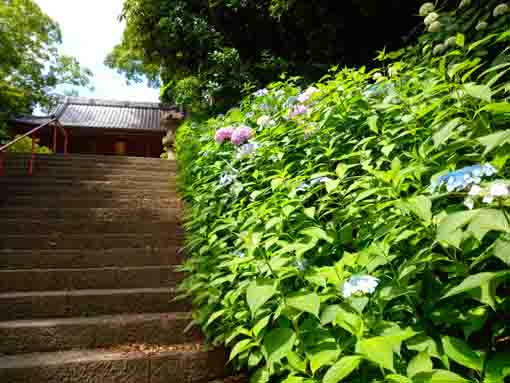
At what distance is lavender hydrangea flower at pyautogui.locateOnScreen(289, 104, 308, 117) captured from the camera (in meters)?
2.67

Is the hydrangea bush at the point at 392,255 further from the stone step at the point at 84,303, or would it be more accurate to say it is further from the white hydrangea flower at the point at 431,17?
the white hydrangea flower at the point at 431,17

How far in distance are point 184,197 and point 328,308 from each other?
323 cm

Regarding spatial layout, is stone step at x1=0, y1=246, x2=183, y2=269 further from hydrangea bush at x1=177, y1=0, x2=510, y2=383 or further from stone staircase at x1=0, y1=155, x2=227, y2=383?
hydrangea bush at x1=177, y1=0, x2=510, y2=383

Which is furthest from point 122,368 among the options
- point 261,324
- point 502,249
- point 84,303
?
point 502,249

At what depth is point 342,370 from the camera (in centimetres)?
100

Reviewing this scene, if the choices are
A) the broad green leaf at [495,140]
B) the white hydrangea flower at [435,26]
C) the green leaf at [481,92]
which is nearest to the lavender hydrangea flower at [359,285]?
the broad green leaf at [495,140]

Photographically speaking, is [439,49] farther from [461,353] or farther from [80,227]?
[80,227]

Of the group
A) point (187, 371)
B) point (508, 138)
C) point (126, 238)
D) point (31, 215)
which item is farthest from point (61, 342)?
point (508, 138)

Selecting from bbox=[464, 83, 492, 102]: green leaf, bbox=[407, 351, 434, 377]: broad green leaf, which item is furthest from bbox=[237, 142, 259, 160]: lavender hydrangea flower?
bbox=[407, 351, 434, 377]: broad green leaf

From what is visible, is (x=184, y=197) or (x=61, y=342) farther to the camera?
(x=184, y=197)

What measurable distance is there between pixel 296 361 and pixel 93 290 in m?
1.94

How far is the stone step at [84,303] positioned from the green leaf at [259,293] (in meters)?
1.32

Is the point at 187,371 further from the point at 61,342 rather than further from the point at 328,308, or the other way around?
the point at 328,308

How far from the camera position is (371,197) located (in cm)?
163
